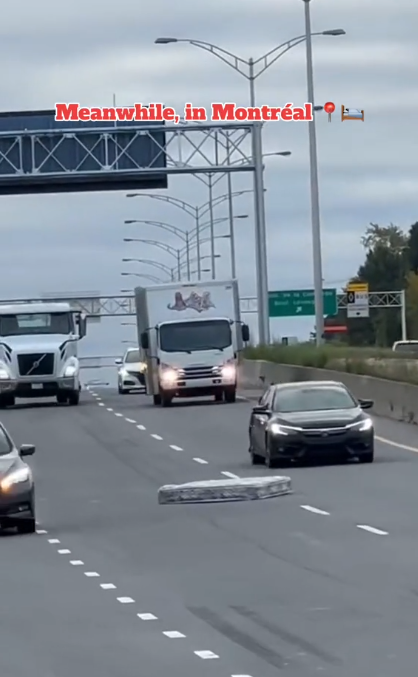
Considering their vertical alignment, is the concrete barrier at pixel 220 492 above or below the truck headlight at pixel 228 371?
below

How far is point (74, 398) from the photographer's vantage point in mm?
52000

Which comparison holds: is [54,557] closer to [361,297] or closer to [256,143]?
[256,143]

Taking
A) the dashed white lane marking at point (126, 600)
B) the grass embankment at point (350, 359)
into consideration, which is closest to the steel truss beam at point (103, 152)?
the grass embankment at point (350, 359)

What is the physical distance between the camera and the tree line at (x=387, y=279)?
144 metres

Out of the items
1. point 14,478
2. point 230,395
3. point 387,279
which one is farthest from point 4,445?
point 387,279

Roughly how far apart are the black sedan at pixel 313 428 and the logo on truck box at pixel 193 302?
18.2 m

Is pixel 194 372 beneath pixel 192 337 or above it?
beneath

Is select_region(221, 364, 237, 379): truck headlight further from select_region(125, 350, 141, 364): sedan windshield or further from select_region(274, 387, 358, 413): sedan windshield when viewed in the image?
select_region(274, 387, 358, 413): sedan windshield

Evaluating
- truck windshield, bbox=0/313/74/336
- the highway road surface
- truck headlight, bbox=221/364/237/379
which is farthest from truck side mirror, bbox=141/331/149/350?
the highway road surface

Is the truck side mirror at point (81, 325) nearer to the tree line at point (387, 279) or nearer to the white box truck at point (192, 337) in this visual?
the white box truck at point (192, 337)

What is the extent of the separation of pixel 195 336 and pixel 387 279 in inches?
4531

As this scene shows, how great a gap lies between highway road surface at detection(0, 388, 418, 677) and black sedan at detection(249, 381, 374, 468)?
0.35 metres

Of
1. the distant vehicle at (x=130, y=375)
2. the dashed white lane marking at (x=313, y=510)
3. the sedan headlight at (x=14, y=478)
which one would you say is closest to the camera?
the sedan headlight at (x=14, y=478)

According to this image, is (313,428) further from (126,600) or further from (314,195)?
(314,195)
